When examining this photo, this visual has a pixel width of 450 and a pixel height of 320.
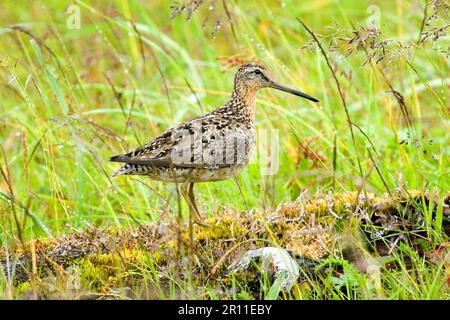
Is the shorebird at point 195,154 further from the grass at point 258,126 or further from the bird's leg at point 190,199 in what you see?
the grass at point 258,126

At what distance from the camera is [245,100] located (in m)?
6.51

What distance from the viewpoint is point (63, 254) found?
502cm

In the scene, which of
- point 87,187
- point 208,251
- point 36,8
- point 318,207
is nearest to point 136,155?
point 208,251

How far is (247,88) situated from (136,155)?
4.67 ft

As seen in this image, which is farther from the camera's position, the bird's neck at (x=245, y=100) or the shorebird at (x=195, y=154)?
the bird's neck at (x=245, y=100)

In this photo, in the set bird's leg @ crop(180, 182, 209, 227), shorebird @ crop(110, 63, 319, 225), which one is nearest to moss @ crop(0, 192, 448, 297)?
bird's leg @ crop(180, 182, 209, 227)

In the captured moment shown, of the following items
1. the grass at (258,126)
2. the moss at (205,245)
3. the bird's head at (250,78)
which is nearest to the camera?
the moss at (205,245)

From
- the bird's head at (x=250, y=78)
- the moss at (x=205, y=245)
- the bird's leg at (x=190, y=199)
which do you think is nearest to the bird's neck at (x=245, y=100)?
the bird's head at (x=250, y=78)

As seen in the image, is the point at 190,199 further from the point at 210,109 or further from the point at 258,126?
the point at 258,126

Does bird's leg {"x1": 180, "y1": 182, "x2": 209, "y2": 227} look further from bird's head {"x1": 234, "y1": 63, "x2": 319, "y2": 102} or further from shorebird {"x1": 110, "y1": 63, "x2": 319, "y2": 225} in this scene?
bird's head {"x1": 234, "y1": 63, "x2": 319, "y2": 102}

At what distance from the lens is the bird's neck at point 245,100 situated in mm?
6443

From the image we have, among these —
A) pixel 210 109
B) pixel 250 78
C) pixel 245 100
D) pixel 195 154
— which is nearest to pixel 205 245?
pixel 195 154

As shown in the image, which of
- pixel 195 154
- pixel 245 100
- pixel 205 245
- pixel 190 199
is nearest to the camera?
pixel 205 245

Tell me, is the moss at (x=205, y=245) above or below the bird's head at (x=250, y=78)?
below
